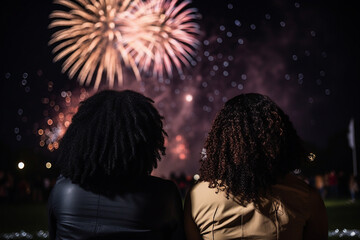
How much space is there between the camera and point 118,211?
122 inches

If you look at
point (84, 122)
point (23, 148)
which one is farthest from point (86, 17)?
point (23, 148)

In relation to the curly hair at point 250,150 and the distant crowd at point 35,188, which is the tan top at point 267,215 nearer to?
the curly hair at point 250,150

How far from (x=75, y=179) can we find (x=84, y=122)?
40 centimetres

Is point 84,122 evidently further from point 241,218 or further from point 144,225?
point 241,218

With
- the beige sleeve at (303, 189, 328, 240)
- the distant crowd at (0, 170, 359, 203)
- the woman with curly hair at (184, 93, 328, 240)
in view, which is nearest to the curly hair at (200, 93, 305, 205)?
the woman with curly hair at (184, 93, 328, 240)

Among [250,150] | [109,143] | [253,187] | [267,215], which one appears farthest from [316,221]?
[109,143]

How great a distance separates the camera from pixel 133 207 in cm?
311

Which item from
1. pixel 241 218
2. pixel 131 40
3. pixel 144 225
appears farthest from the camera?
pixel 131 40

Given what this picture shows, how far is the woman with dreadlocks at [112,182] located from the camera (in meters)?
3.11

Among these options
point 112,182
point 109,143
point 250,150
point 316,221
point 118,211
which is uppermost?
point 109,143

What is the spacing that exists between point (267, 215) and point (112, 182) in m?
1.10

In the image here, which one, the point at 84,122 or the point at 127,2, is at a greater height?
the point at 127,2

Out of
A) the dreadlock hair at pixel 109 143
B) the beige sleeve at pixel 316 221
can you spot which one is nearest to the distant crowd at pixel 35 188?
the beige sleeve at pixel 316 221

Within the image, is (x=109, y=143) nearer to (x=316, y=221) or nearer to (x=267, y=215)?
(x=267, y=215)
